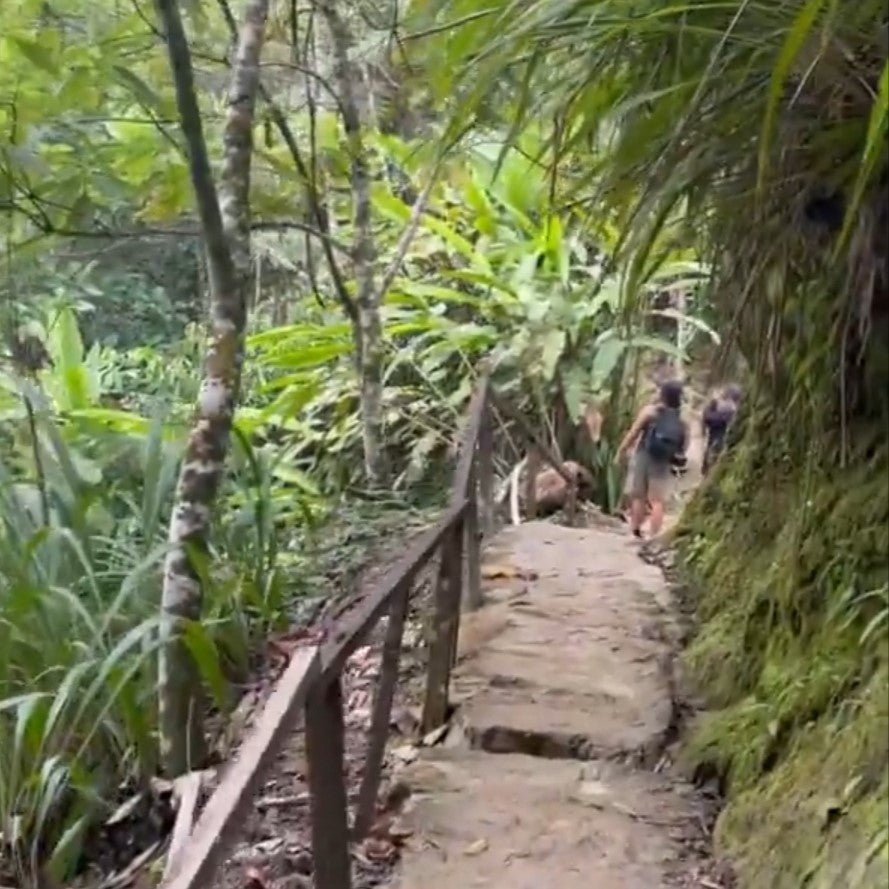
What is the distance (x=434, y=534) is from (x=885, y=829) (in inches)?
57.7

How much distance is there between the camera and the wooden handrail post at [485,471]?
16.1ft

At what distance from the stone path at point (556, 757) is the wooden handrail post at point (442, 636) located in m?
0.07

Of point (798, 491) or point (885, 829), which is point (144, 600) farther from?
point (885, 829)

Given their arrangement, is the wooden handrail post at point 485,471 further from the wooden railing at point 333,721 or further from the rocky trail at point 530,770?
the wooden railing at point 333,721

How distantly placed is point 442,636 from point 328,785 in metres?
1.24

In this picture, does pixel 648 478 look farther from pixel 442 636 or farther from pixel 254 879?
pixel 254 879

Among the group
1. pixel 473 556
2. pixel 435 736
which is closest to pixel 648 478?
pixel 473 556

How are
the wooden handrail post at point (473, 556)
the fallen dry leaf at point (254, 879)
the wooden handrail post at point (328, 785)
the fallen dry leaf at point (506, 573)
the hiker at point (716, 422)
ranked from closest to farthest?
the wooden handrail post at point (328, 785)
the fallen dry leaf at point (254, 879)
the wooden handrail post at point (473, 556)
the fallen dry leaf at point (506, 573)
the hiker at point (716, 422)

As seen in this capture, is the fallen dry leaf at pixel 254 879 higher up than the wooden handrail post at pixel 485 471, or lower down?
lower down

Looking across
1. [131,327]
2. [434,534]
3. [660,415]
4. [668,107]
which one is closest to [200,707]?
[434,534]

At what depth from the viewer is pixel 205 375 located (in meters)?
3.45

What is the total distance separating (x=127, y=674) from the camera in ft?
9.94

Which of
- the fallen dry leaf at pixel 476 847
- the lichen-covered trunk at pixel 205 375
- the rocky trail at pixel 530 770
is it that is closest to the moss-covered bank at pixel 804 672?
the rocky trail at pixel 530 770

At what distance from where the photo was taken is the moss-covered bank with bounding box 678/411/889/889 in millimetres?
2014
